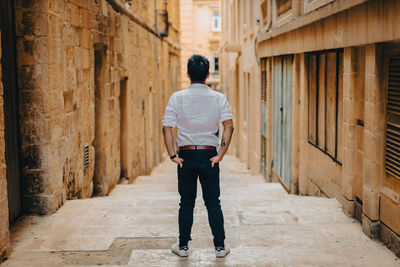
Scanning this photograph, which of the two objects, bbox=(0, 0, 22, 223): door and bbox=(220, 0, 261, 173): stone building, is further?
bbox=(220, 0, 261, 173): stone building

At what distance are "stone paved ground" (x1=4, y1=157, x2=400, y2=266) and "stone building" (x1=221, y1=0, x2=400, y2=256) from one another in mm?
320

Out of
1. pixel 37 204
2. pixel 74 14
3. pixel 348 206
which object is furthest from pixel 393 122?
pixel 74 14

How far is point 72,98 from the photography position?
6117 millimetres

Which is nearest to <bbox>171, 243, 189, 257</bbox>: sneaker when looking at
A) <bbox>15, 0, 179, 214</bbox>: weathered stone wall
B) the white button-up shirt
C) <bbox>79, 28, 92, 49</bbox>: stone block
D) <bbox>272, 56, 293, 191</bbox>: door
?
the white button-up shirt

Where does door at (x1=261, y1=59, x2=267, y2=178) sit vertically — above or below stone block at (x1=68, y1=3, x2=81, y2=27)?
below

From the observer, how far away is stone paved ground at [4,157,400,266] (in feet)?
13.1

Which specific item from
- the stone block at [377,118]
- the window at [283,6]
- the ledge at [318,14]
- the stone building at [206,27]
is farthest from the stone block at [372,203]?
the stone building at [206,27]

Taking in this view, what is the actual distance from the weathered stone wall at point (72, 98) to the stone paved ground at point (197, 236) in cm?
48

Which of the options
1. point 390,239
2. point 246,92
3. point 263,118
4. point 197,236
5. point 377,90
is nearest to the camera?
point 390,239

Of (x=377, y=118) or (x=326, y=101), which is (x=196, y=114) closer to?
(x=377, y=118)

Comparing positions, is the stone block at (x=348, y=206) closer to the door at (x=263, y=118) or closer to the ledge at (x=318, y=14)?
the ledge at (x=318, y=14)

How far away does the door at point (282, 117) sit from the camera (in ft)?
29.1

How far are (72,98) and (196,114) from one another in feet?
8.87

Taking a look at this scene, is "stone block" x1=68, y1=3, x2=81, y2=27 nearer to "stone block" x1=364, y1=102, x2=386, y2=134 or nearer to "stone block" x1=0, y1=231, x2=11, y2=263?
"stone block" x1=0, y1=231, x2=11, y2=263
